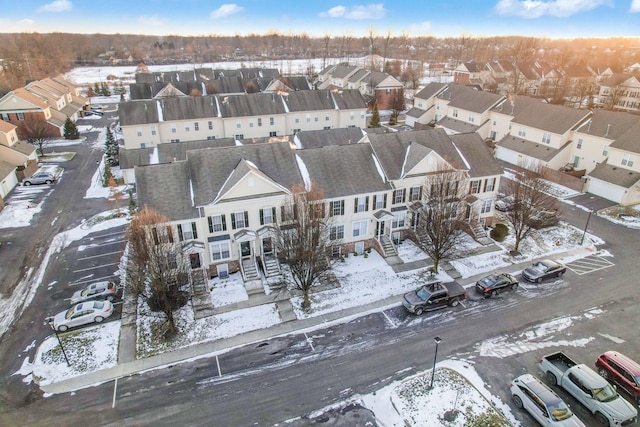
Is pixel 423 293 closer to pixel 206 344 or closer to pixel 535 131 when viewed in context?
pixel 206 344

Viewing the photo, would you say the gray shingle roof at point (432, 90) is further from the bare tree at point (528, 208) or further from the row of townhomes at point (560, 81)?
the bare tree at point (528, 208)

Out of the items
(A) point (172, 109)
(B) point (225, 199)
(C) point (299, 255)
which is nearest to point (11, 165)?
(A) point (172, 109)

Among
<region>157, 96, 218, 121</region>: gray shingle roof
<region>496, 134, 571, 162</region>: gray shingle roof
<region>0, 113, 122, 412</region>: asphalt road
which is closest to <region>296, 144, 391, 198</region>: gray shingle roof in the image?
<region>0, 113, 122, 412</region>: asphalt road

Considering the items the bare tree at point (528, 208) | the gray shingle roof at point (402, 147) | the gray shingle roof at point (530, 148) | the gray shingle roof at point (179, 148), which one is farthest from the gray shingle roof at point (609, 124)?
the gray shingle roof at point (179, 148)

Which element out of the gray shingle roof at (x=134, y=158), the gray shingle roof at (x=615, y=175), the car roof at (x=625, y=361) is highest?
the gray shingle roof at (x=134, y=158)

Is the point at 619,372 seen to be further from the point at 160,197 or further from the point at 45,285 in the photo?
the point at 45,285

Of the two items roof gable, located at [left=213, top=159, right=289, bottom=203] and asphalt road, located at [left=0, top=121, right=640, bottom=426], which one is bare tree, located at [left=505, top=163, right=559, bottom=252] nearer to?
asphalt road, located at [left=0, top=121, right=640, bottom=426]
